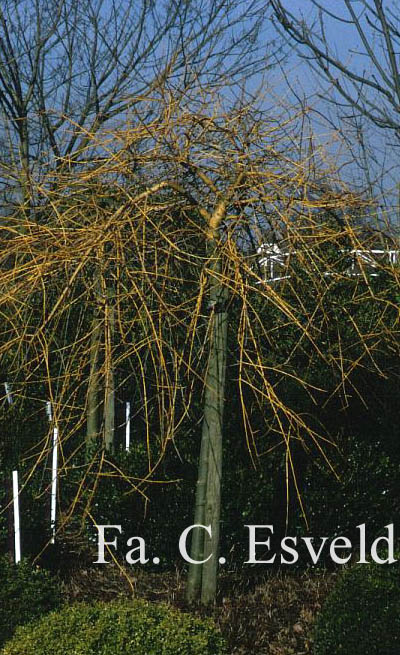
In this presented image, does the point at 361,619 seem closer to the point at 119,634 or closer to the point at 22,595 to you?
the point at 119,634

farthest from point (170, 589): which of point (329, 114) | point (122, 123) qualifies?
point (329, 114)

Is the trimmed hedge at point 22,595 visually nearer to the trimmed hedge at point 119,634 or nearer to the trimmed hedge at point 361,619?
the trimmed hedge at point 119,634

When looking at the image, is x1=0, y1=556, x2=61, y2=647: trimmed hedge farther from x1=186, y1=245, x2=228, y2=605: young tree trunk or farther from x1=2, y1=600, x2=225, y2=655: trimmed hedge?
x1=186, y1=245, x2=228, y2=605: young tree trunk

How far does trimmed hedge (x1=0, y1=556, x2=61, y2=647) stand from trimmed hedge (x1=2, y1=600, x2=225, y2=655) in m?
0.66

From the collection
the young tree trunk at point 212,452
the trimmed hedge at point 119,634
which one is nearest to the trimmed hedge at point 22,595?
the trimmed hedge at point 119,634

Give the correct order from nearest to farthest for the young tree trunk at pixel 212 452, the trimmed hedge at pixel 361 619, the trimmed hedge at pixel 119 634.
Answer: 1. the trimmed hedge at pixel 119 634
2. the trimmed hedge at pixel 361 619
3. the young tree trunk at pixel 212 452

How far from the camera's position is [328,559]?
22.0ft

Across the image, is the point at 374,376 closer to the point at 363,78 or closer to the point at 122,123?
the point at 363,78

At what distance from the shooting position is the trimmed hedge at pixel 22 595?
5035mm

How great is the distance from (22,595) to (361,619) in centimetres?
197

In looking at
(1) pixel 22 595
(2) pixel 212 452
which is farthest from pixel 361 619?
(1) pixel 22 595

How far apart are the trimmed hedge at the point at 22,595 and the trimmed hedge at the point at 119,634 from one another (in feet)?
2.15

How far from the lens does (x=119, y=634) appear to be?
160 inches

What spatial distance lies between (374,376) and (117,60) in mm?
6562
